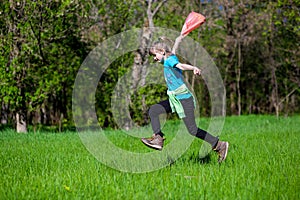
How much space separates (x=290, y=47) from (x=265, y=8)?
225 cm

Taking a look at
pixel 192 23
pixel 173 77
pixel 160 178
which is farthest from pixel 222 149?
pixel 192 23

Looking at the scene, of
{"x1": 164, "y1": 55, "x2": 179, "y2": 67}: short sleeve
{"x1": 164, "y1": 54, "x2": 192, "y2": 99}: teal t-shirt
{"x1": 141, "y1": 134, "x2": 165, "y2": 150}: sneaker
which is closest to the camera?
{"x1": 164, "y1": 55, "x2": 179, "y2": 67}: short sleeve

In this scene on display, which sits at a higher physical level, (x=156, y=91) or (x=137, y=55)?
(x=137, y=55)

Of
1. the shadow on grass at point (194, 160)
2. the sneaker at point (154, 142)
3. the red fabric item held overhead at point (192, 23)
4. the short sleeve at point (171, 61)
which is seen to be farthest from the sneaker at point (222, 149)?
the red fabric item held overhead at point (192, 23)

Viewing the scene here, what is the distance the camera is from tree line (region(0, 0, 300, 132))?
39.9ft

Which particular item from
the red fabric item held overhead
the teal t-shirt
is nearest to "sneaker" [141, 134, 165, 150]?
the teal t-shirt

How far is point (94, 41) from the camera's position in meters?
14.8

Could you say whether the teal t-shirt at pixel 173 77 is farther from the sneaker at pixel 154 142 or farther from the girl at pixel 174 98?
the sneaker at pixel 154 142

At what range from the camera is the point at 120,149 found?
7.62m

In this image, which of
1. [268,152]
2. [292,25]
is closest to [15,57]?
[268,152]

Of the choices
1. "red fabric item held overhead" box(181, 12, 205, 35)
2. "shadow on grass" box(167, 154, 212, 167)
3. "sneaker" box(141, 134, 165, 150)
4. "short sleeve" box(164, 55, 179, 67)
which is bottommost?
"shadow on grass" box(167, 154, 212, 167)

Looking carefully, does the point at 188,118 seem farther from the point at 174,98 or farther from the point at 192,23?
the point at 192,23

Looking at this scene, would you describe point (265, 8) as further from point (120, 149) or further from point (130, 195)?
point (130, 195)

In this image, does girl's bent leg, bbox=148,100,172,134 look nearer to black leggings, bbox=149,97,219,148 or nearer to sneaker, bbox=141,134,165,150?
black leggings, bbox=149,97,219,148
